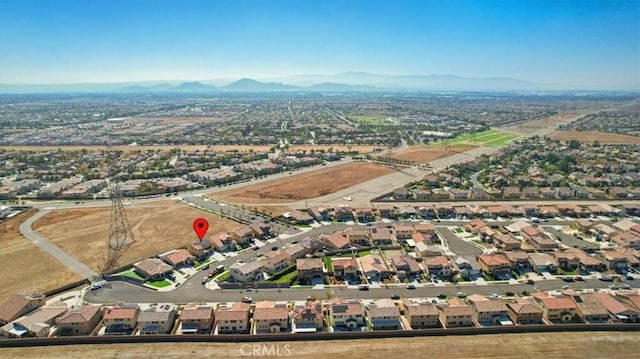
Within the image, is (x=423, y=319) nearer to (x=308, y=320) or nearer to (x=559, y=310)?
(x=308, y=320)

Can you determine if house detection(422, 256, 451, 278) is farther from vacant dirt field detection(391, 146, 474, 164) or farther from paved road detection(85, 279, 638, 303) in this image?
vacant dirt field detection(391, 146, 474, 164)

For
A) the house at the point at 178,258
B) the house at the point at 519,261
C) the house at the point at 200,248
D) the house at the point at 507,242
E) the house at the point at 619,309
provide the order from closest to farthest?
the house at the point at 619,309 → the house at the point at 519,261 → the house at the point at 178,258 → the house at the point at 200,248 → the house at the point at 507,242

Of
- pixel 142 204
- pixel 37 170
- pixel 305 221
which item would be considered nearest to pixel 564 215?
pixel 305 221

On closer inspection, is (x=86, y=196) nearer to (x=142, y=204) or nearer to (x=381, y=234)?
(x=142, y=204)

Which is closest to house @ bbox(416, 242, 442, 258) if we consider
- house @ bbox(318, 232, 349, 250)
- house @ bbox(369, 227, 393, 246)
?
house @ bbox(369, 227, 393, 246)

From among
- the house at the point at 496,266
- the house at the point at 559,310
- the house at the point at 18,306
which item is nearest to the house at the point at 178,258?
the house at the point at 18,306

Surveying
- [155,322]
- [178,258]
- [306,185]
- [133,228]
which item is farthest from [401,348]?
[306,185]

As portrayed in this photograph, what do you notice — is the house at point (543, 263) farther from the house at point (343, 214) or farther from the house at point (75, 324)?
the house at point (75, 324)
